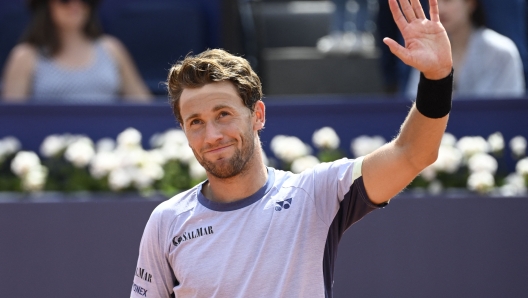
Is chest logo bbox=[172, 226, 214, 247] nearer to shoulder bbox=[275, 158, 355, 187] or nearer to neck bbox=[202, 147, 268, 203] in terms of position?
neck bbox=[202, 147, 268, 203]

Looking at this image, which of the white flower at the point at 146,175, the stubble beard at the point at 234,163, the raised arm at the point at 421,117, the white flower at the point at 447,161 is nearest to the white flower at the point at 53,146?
the white flower at the point at 146,175

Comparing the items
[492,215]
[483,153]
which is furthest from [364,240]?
[483,153]

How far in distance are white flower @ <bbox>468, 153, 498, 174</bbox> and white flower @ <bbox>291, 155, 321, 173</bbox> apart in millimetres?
761

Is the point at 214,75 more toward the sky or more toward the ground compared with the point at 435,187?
more toward the sky

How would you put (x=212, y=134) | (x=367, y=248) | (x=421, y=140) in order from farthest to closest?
(x=367, y=248) → (x=212, y=134) → (x=421, y=140)

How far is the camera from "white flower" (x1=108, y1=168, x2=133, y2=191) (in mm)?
3996

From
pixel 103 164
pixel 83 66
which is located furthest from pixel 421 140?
pixel 83 66

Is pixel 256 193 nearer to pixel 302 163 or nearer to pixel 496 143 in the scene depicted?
pixel 302 163

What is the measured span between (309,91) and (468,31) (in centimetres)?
167

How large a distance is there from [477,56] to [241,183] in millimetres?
3052

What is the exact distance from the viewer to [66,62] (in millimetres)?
5340

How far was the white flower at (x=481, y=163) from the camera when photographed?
399 cm

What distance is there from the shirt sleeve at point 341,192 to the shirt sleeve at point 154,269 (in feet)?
1.61

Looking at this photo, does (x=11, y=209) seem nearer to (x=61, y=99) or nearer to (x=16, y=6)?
(x=61, y=99)
